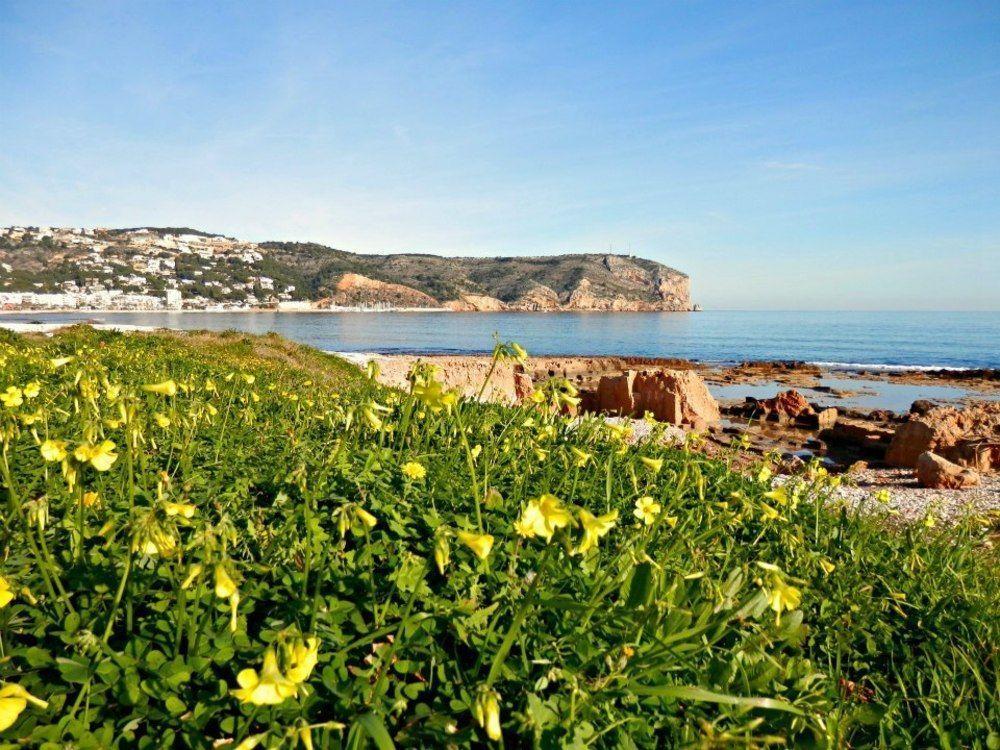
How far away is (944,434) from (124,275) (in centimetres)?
14239

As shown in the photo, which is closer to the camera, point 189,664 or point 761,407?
point 189,664

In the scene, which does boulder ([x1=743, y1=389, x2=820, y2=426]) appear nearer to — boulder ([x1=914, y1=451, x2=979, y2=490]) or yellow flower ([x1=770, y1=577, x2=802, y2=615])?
boulder ([x1=914, y1=451, x2=979, y2=490])

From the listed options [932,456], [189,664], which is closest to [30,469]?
[189,664]

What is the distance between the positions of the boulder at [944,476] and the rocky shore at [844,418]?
0.7 inches

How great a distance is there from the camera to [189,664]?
A: 69.0 inches

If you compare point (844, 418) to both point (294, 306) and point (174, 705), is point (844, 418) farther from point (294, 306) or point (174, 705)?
point (294, 306)

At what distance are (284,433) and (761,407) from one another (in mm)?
21338

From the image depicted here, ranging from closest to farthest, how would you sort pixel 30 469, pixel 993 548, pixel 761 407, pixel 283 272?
1. pixel 30 469
2. pixel 993 548
3. pixel 761 407
4. pixel 283 272

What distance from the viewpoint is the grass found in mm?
1633

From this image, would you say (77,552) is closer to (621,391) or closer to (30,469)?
(30,469)

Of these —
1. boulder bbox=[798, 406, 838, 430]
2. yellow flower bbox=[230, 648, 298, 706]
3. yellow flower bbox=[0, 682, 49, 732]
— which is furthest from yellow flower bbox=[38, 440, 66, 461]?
boulder bbox=[798, 406, 838, 430]

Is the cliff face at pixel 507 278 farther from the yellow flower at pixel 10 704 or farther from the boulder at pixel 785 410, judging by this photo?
the yellow flower at pixel 10 704

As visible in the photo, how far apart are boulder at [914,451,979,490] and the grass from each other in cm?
864

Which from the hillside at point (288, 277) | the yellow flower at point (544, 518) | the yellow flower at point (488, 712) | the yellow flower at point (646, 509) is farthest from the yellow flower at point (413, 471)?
the hillside at point (288, 277)
